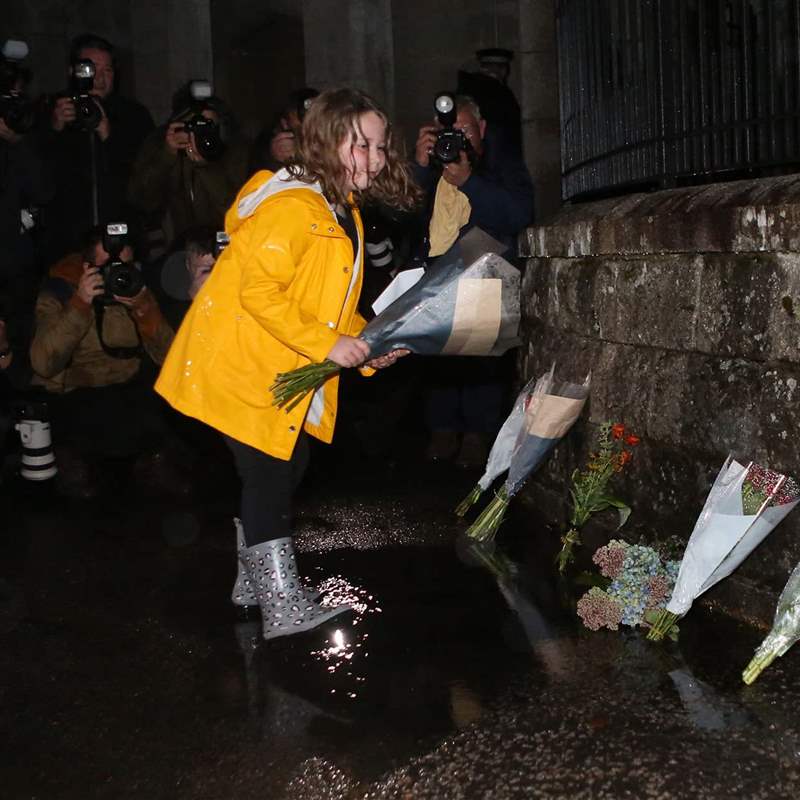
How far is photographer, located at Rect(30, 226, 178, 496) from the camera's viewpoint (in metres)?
6.89

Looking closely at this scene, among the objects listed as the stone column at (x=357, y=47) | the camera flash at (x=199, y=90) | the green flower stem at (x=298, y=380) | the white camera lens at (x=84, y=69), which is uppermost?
the stone column at (x=357, y=47)

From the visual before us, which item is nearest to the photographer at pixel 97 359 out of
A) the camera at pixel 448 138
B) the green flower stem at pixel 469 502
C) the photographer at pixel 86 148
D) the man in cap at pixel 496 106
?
the photographer at pixel 86 148

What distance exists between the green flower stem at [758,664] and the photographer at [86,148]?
5.20 metres

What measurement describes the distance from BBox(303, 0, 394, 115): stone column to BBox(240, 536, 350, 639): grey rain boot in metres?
7.46

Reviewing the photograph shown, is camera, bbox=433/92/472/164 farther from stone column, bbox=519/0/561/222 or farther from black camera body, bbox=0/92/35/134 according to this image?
stone column, bbox=519/0/561/222

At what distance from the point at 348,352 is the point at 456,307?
51cm

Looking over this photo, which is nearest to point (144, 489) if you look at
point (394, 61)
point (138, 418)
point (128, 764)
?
point (138, 418)

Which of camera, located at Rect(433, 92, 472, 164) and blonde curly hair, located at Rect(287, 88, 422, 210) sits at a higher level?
camera, located at Rect(433, 92, 472, 164)

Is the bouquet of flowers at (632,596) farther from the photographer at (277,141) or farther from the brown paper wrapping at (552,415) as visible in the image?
the photographer at (277,141)

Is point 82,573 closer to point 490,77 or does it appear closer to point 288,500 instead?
point 288,500

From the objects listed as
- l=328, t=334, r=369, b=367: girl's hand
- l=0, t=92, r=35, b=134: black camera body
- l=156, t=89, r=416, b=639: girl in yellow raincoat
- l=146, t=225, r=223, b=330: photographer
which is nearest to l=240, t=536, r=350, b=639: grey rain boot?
l=156, t=89, r=416, b=639: girl in yellow raincoat

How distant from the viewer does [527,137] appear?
1002cm

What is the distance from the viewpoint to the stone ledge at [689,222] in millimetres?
4156

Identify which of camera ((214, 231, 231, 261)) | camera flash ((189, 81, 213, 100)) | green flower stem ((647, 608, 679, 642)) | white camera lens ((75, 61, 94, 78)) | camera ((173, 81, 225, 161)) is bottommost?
green flower stem ((647, 608, 679, 642))
